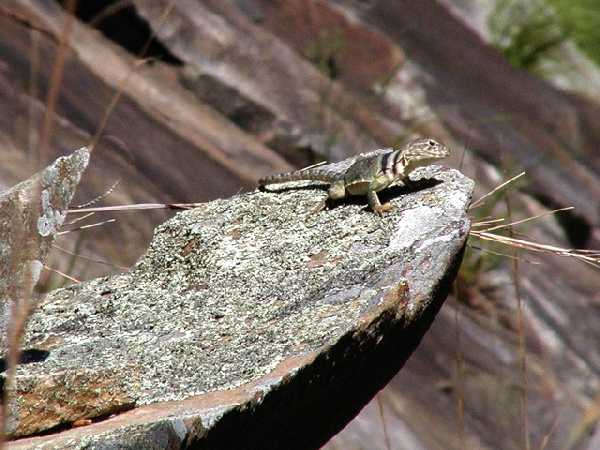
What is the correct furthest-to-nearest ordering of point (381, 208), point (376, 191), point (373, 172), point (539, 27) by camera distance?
point (539, 27)
point (373, 172)
point (376, 191)
point (381, 208)

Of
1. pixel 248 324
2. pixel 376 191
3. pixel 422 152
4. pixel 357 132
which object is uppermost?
pixel 357 132

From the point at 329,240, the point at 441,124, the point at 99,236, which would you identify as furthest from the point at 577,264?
the point at 329,240

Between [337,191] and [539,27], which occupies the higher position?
[539,27]

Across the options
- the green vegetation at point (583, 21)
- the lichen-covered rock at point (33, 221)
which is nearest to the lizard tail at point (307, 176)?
the lichen-covered rock at point (33, 221)

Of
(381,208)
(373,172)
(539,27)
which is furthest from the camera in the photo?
(539,27)

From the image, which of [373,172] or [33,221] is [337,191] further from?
[33,221]

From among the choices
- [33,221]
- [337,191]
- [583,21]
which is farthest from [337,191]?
[583,21]

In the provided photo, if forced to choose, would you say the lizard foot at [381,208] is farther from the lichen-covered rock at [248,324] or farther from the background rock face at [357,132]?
Result: the background rock face at [357,132]
